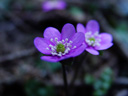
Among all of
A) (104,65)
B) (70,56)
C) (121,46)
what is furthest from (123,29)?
(70,56)

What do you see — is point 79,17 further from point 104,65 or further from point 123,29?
point 104,65

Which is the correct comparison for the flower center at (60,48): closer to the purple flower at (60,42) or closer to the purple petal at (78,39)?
the purple flower at (60,42)

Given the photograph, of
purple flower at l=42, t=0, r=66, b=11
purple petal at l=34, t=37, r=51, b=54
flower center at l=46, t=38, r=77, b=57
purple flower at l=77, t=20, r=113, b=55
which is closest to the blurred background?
purple flower at l=42, t=0, r=66, b=11

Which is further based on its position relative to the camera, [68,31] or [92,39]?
[92,39]

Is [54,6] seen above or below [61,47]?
above

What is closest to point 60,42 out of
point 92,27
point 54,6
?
point 92,27

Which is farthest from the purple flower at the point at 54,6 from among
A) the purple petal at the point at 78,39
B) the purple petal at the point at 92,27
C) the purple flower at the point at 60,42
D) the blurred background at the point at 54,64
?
the purple petal at the point at 78,39

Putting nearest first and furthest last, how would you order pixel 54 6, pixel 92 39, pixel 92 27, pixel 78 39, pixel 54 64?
pixel 78 39 < pixel 92 39 < pixel 92 27 < pixel 54 64 < pixel 54 6

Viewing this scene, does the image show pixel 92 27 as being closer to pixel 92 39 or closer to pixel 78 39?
pixel 92 39
